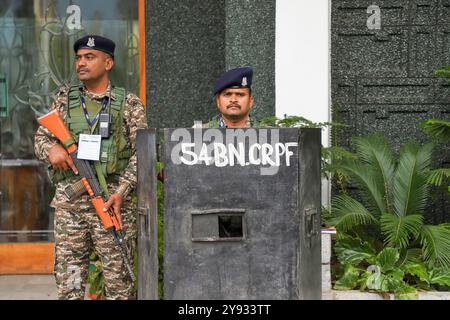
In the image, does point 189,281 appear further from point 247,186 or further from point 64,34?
point 64,34

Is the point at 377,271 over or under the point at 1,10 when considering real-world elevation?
under

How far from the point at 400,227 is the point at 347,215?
1.45 ft

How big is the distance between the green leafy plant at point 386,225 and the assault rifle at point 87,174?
1.90 meters

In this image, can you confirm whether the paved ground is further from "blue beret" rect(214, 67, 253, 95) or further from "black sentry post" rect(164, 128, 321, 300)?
"black sentry post" rect(164, 128, 321, 300)

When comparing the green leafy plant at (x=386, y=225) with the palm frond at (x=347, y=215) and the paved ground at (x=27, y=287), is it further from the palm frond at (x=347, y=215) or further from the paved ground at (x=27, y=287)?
the paved ground at (x=27, y=287)

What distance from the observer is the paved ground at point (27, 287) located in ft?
19.7

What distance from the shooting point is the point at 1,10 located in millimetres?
6844

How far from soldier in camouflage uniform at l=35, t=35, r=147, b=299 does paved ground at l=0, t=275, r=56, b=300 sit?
1760mm

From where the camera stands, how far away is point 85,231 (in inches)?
171

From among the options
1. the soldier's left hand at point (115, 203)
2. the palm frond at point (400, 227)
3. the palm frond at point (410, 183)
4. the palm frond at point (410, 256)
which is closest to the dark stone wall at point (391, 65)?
the palm frond at point (410, 183)

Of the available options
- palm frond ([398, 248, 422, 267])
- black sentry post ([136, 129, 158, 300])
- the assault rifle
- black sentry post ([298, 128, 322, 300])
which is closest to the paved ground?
the assault rifle

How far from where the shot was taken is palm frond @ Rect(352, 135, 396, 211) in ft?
19.3

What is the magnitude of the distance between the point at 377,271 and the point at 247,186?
224 centimetres

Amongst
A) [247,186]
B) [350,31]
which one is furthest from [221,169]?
[350,31]
